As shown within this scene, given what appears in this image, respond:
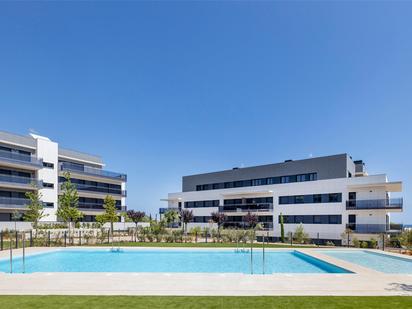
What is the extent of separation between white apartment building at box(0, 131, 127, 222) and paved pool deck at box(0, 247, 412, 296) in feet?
88.7

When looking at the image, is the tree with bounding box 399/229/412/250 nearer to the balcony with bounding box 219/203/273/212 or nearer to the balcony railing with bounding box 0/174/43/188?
the balcony with bounding box 219/203/273/212

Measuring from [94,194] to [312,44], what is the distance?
38336 mm

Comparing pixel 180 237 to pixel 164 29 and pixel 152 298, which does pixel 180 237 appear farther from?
pixel 152 298

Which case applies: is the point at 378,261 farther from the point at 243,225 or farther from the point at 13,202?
the point at 13,202

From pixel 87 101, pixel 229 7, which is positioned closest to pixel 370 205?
pixel 229 7

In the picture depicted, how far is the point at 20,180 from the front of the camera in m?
36.7

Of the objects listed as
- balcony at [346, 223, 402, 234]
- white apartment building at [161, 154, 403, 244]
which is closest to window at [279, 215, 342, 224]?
white apartment building at [161, 154, 403, 244]

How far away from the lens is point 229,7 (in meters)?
19.1

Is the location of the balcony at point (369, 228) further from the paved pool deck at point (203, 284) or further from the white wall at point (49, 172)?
the white wall at point (49, 172)

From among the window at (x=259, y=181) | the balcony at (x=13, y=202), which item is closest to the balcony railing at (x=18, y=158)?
the balcony at (x=13, y=202)

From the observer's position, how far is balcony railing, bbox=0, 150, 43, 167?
34.9 meters

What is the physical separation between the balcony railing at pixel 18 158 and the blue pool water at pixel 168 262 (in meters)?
18.5

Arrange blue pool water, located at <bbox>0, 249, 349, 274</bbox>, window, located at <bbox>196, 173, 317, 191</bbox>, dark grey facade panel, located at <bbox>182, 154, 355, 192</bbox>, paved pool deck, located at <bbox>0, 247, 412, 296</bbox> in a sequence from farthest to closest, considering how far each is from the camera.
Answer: window, located at <bbox>196, 173, 317, 191</bbox>, dark grey facade panel, located at <bbox>182, 154, 355, 192</bbox>, blue pool water, located at <bbox>0, 249, 349, 274</bbox>, paved pool deck, located at <bbox>0, 247, 412, 296</bbox>

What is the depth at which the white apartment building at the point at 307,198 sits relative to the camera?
3055 centimetres
